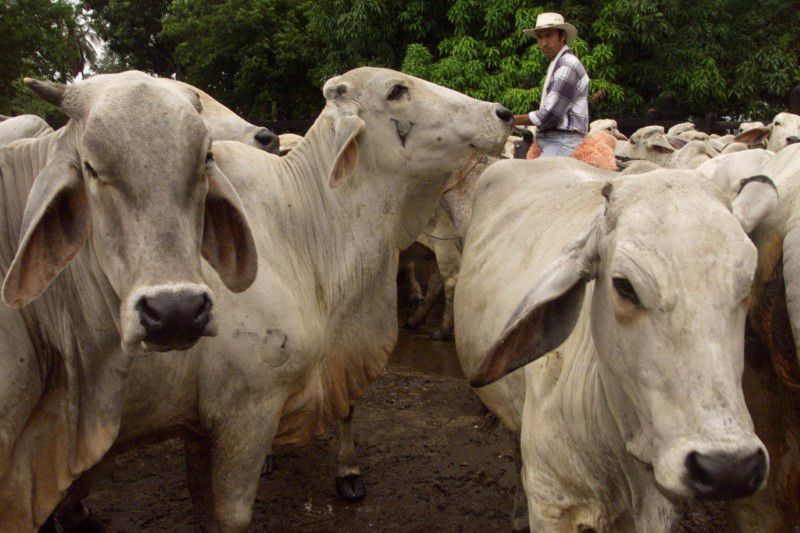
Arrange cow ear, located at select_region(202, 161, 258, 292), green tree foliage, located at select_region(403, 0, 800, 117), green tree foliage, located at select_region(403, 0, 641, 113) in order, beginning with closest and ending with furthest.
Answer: cow ear, located at select_region(202, 161, 258, 292) < green tree foliage, located at select_region(403, 0, 641, 113) < green tree foliage, located at select_region(403, 0, 800, 117)

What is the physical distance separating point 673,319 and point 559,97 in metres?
3.98

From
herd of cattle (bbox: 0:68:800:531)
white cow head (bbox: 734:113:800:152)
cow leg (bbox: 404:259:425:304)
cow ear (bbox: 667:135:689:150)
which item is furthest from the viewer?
cow ear (bbox: 667:135:689:150)

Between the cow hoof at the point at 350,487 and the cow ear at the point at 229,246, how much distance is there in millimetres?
2125

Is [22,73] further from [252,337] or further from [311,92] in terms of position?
[252,337]

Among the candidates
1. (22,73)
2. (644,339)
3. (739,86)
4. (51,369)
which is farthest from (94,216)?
(22,73)

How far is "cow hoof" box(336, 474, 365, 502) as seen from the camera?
14.4 feet

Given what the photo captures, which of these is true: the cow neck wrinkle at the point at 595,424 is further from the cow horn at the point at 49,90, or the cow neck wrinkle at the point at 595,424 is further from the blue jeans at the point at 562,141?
the blue jeans at the point at 562,141

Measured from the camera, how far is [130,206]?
2.21 meters

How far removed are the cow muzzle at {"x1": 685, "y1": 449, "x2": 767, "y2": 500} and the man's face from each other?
4.64 meters

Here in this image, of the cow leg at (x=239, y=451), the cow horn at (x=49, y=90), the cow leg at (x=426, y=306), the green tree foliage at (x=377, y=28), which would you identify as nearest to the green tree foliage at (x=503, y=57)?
the green tree foliage at (x=377, y=28)

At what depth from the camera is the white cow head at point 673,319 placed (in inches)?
69.0

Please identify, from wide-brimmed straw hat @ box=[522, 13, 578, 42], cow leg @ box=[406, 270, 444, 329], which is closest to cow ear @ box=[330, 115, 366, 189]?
wide-brimmed straw hat @ box=[522, 13, 578, 42]

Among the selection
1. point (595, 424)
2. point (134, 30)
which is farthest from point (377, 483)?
point (134, 30)

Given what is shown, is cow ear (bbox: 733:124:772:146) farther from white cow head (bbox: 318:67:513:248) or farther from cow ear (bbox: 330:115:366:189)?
cow ear (bbox: 330:115:366:189)
